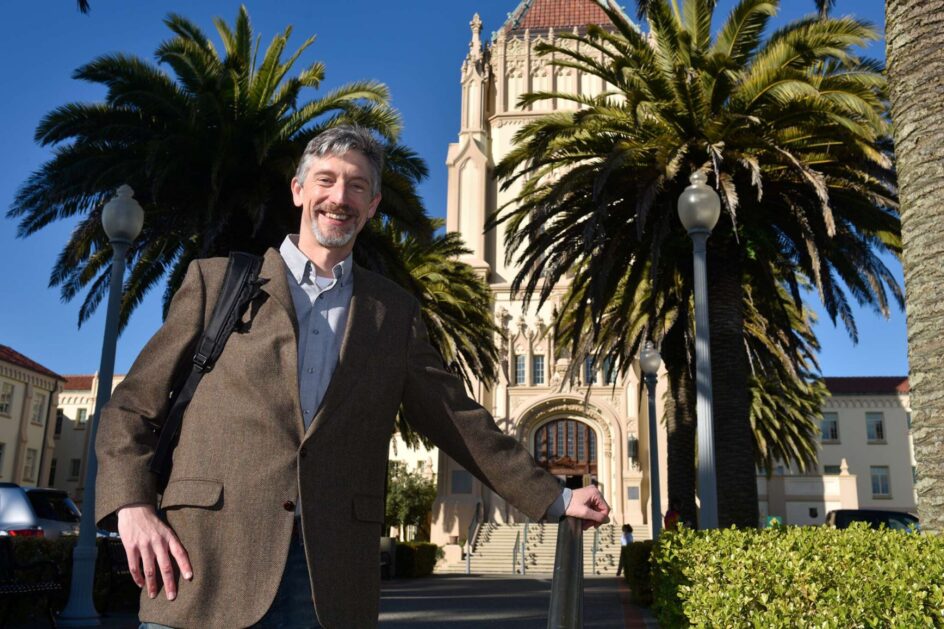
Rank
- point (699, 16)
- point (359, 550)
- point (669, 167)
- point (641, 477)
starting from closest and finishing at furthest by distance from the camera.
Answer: point (359, 550)
point (669, 167)
point (699, 16)
point (641, 477)

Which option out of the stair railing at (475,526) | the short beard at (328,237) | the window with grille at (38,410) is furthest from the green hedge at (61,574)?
the window with grille at (38,410)

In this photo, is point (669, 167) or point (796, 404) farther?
point (796, 404)

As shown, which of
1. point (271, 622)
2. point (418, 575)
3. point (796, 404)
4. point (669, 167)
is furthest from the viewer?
point (796, 404)

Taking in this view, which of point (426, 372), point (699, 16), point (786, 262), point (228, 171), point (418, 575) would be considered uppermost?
point (699, 16)

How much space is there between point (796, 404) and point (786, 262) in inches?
730

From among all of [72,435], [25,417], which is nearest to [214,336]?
[25,417]

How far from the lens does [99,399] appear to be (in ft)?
30.2

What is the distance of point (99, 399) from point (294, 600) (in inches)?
307

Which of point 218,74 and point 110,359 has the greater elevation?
point 218,74

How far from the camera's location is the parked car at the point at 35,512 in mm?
13008

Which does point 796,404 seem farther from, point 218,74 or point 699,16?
point 218,74

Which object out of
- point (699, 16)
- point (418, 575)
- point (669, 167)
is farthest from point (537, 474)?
point (418, 575)

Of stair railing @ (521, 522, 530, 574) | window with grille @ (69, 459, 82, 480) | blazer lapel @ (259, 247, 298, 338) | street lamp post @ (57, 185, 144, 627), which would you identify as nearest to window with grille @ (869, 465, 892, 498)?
stair railing @ (521, 522, 530, 574)

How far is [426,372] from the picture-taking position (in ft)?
8.68
